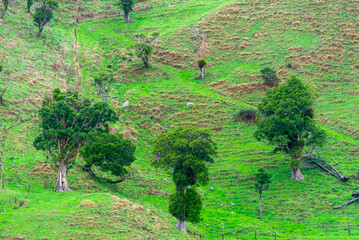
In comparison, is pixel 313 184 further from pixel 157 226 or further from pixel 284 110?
pixel 157 226

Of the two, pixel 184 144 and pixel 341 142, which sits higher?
pixel 184 144

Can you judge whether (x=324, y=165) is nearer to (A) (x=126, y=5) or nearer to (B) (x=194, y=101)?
(B) (x=194, y=101)

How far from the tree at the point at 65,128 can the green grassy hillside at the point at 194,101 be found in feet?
14.9

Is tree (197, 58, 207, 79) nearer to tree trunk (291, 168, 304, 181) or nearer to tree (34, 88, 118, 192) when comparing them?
tree trunk (291, 168, 304, 181)

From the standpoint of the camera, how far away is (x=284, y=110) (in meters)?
59.8

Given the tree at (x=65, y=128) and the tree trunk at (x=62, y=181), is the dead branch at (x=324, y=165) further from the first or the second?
the tree trunk at (x=62, y=181)

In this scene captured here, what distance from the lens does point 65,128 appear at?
1903 inches

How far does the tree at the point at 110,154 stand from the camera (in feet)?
170

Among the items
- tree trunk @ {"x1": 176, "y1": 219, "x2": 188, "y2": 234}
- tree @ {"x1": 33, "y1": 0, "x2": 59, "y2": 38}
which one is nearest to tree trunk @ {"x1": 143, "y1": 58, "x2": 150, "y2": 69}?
tree @ {"x1": 33, "y1": 0, "x2": 59, "y2": 38}

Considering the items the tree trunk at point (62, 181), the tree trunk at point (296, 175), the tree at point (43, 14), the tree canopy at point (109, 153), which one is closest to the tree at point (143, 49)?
the tree at point (43, 14)

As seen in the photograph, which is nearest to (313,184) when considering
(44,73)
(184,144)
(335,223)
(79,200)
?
(335,223)

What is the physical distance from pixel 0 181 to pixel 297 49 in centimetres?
7670

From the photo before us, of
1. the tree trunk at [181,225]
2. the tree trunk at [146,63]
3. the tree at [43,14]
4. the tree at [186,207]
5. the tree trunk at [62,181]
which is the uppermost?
the tree at [43,14]

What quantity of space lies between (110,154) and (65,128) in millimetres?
7439
